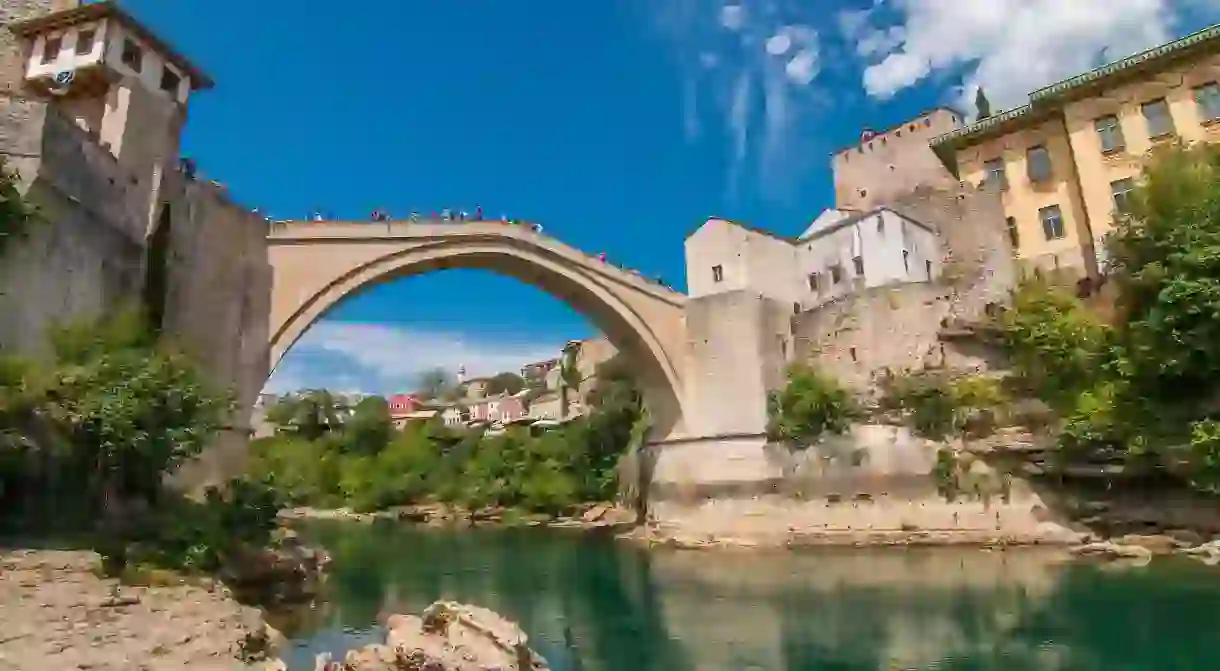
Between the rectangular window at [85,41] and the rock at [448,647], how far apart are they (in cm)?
1257

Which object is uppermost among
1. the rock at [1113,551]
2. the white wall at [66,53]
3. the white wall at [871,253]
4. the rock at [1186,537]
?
the white wall at [66,53]

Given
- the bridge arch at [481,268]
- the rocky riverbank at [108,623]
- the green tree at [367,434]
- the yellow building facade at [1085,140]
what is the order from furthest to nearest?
1. the green tree at [367,434]
2. the yellow building facade at [1085,140]
3. the bridge arch at [481,268]
4. the rocky riverbank at [108,623]

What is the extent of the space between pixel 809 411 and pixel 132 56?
1710cm

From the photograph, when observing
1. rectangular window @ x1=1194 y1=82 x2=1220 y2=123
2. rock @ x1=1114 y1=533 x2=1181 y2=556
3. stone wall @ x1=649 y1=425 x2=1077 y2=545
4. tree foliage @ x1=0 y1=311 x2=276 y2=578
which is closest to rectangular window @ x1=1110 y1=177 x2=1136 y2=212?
rectangular window @ x1=1194 y1=82 x2=1220 y2=123

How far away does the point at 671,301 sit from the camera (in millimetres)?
23578

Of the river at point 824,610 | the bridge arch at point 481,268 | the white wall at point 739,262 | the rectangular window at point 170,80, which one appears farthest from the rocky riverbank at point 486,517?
the rectangular window at point 170,80

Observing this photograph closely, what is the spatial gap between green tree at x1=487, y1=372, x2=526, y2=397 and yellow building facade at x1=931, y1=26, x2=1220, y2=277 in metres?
50.8

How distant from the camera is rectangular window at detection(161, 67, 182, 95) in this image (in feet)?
48.6

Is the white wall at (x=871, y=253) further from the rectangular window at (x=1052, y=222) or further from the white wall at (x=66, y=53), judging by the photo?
the white wall at (x=66, y=53)

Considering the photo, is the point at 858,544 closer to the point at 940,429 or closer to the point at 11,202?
the point at 940,429

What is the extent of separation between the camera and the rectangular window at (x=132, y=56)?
45.4 ft

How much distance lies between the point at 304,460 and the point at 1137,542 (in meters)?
38.8

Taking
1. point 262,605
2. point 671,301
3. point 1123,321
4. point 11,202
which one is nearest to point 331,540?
point 671,301

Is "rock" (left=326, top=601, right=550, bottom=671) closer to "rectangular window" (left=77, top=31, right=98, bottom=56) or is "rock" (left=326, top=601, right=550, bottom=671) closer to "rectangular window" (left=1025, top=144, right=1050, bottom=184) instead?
"rectangular window" (left=77, top=31, right=98, bottom=56)
